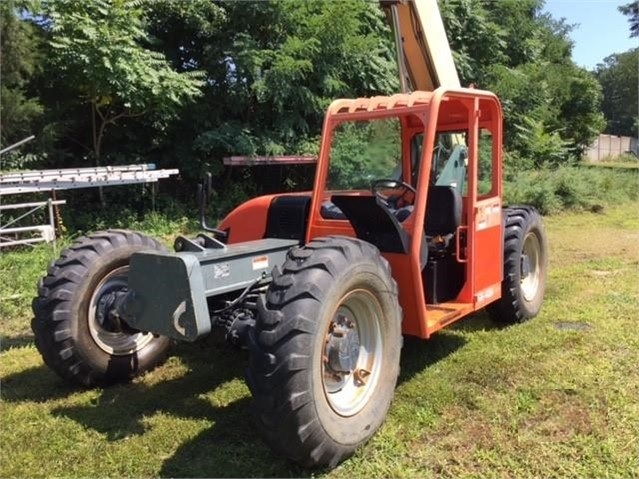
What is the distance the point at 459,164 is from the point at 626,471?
8.54 ft

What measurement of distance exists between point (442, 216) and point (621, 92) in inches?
3040

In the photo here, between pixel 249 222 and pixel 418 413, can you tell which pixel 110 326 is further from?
pixel 418 413

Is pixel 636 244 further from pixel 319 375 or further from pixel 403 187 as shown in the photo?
pixel 319 375

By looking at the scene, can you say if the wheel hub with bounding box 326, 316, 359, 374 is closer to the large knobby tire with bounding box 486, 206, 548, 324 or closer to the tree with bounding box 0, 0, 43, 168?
the large knobby tire with bounding box 486, 206, 548, 324

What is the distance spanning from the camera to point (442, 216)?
184 inches

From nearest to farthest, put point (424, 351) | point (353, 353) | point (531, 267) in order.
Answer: point (353, 353) < point (424, 351) < point (531, 267)

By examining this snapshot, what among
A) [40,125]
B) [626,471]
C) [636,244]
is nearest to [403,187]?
[626,471]

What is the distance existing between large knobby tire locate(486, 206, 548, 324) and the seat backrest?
92cm

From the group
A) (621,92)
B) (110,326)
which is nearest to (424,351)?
(110,326)

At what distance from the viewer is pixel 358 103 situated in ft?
15.0


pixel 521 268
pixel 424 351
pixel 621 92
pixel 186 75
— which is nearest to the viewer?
pixel 424 351

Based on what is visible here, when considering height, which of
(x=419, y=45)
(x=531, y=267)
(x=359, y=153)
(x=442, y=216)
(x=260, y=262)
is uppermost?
(x=419, y=45)

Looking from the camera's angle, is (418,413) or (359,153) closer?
(418,413)

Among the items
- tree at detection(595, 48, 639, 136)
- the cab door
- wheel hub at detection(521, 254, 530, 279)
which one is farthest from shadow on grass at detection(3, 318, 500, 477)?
tree at detection(595, 48, 639, 136)
